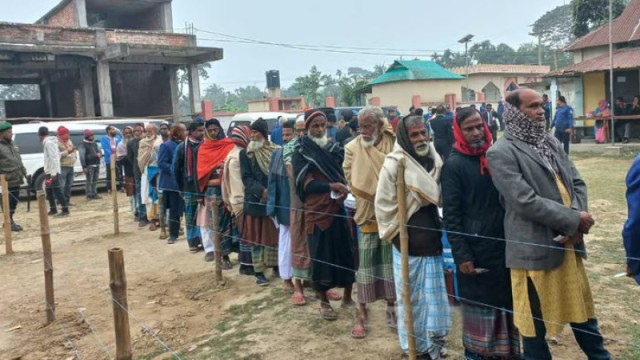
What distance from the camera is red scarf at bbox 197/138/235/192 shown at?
Answer: 6.23m

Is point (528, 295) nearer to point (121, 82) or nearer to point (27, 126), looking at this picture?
point (27, 126)

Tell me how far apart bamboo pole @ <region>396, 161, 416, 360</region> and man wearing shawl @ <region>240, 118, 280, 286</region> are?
2.26m

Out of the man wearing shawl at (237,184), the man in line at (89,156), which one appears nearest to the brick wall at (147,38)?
the man in line at (89,156)

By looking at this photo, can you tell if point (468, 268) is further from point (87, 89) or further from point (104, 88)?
point (87, 89)

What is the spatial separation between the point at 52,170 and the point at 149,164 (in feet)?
10.1

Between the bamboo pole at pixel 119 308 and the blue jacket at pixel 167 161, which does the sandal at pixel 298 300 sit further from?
the blue jacket at pixel 167 161

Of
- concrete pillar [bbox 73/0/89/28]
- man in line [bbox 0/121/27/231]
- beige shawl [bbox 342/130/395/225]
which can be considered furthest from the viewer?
concrete pillar [bbox 73/0/89/28]

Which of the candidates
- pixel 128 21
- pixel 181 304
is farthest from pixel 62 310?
pixel 128 21

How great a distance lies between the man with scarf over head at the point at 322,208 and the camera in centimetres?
432

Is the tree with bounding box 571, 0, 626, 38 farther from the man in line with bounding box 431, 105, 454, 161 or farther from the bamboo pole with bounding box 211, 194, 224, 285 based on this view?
the bamboo pole with bounding box 211, 194, 224, 285

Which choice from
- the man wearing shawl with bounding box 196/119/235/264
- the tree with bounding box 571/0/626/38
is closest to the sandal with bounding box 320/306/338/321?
the man wearing shawl with bounding box 196/119/235/264

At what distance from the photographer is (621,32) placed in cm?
1777

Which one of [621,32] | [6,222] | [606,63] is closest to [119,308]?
[6,222]

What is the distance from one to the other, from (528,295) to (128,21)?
1105 inches
